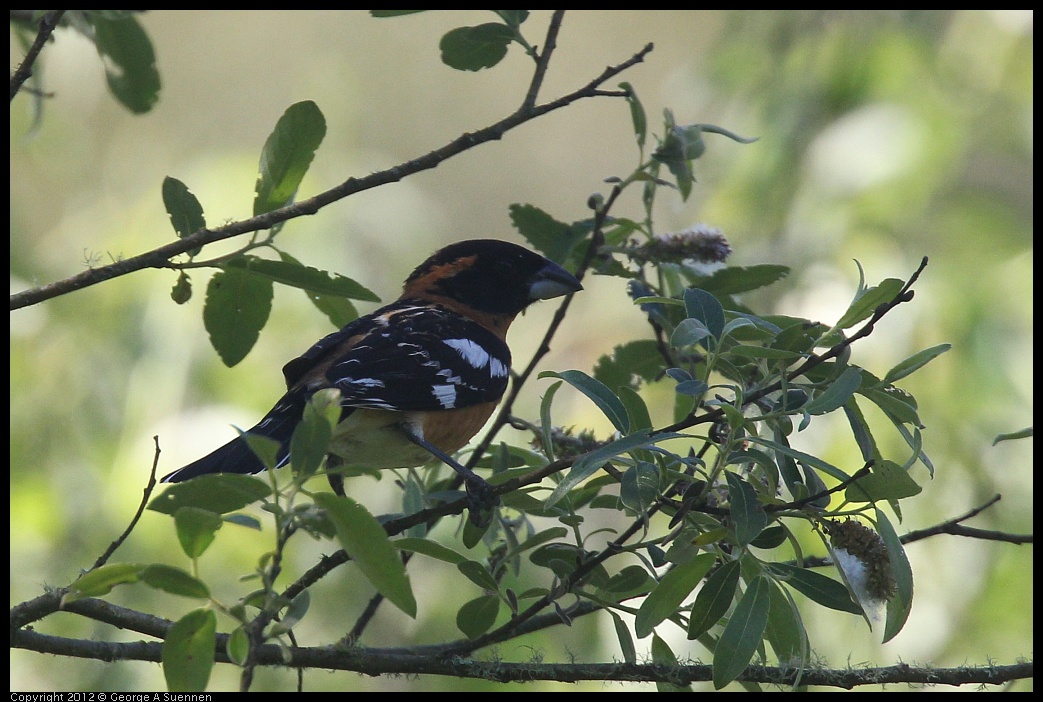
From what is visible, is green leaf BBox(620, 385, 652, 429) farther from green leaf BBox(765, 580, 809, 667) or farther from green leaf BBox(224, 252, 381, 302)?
green leaf BBox(224, 252, 381, 302)

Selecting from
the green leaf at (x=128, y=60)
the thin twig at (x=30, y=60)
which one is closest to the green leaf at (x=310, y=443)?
the thin twig at (x=30, y=60)

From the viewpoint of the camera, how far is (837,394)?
1751 millimetres

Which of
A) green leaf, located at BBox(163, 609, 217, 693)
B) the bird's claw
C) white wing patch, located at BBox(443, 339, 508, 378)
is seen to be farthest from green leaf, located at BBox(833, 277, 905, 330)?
white wing patch, located at BBox(443, 339, 508, 378)

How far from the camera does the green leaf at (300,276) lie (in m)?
2.18

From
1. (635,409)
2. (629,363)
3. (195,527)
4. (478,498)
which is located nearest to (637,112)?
(629,363)

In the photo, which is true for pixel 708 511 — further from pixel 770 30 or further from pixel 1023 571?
pixel 770 30

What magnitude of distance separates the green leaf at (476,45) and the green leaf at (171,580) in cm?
145

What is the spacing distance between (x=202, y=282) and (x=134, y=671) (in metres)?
2.14

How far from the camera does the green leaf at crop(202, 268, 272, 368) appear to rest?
237cm

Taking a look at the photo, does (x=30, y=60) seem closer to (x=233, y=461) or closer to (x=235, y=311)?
(x=235, y=311)

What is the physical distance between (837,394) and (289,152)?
131 centimetres

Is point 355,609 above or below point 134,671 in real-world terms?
above

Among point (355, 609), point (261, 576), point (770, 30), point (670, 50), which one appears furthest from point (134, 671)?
point (670, 50)

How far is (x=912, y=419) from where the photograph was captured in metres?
1.98
